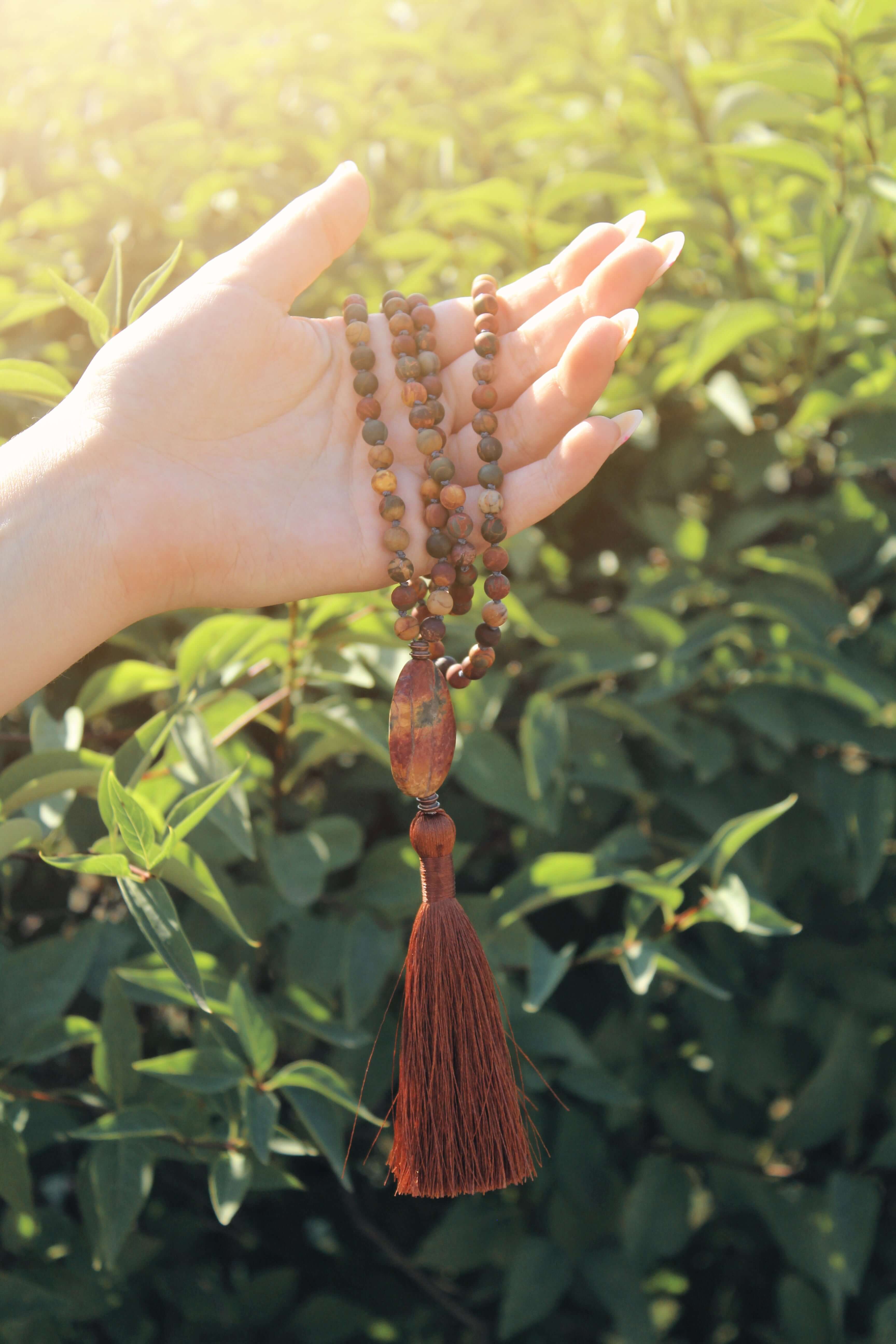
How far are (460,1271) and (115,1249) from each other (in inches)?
22.9

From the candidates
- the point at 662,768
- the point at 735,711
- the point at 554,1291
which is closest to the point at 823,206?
the point at 735,711

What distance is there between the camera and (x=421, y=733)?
1.01m

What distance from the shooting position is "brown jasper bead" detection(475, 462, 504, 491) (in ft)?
3.55

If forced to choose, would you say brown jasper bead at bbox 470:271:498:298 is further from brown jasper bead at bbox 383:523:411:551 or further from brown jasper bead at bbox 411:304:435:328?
brown jasper bead at bbox 383:523:411:551

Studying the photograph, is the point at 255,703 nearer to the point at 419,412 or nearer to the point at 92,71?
the point at 419,412

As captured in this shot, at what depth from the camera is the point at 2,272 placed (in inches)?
67.6

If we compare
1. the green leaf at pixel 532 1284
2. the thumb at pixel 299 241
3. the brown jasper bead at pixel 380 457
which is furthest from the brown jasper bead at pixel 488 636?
the green leaf at pixel 532 1284

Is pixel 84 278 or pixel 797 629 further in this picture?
pixel 84 278

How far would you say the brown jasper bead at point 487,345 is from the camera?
1111 millimetres

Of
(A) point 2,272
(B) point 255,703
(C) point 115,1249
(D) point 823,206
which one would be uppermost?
(A) point 2,272

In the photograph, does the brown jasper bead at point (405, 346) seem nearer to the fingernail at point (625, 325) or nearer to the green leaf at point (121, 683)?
the fingernail at point (625, 325)

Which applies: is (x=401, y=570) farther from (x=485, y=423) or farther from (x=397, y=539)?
(x=485, y=423)

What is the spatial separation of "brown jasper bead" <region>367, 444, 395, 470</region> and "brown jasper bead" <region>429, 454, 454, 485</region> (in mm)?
46

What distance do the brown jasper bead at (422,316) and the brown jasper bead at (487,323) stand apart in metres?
0.05
